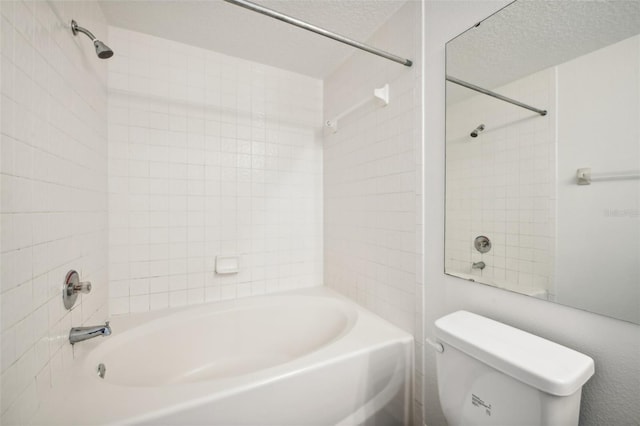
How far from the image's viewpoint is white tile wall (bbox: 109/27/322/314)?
5.23ft

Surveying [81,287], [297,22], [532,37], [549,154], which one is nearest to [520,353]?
[549,154]

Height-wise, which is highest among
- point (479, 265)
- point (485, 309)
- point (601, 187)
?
point (601, 187)

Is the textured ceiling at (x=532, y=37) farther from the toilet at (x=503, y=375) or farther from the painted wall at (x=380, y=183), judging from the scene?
the toilet at (x=503, y=375)

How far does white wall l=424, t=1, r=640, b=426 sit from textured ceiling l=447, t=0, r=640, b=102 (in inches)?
2.7

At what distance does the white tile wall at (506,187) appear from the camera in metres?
0.86

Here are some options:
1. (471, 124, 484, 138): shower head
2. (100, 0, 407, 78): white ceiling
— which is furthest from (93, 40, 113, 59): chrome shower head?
(471, 124, 484, 138): shower head

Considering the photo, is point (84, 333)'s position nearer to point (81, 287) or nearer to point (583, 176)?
point (81, 287)

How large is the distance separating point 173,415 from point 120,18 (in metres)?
2.03

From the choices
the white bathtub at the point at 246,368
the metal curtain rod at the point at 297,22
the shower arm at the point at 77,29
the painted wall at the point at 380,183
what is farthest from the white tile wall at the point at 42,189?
the painted wall at the point at 380,183

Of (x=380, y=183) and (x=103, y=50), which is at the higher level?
(x=103, y=50)

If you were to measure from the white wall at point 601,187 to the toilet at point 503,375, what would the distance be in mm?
194

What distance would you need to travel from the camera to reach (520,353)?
0.76 meters

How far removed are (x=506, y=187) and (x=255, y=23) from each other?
1591 mm

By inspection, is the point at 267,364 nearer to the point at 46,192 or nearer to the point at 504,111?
the point at 46,192
